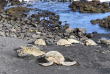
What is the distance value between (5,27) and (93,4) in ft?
48.5

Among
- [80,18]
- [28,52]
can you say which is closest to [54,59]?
[28,52]

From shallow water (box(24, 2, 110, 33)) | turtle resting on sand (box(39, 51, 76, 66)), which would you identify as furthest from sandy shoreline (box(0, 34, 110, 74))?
shallow water (box(24, 2, 110, 33))

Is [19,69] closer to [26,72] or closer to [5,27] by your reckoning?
[26,72]

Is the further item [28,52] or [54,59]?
[28,52]

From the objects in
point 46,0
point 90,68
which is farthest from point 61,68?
point 46,0

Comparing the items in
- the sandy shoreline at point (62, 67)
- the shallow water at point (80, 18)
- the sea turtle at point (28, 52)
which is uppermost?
the sea turtle at point (28, 52)

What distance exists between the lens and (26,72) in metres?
5.07

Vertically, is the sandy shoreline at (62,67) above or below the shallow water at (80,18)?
above

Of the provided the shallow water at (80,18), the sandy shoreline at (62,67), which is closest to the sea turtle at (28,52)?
the sandy shoreline at (62,67)

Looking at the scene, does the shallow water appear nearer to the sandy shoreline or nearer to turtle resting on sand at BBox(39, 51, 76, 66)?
the sandy shoreline

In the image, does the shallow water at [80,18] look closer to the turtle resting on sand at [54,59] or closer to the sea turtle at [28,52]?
the sea turtle at [28,52]

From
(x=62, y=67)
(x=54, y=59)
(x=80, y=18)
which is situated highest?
(x=54, y=59)

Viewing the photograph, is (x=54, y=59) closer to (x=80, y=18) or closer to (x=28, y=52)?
(x=28, y=52)

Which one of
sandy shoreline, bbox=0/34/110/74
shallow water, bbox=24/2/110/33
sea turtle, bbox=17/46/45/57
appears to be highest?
sea turtle, bbox=17/46/45/57
